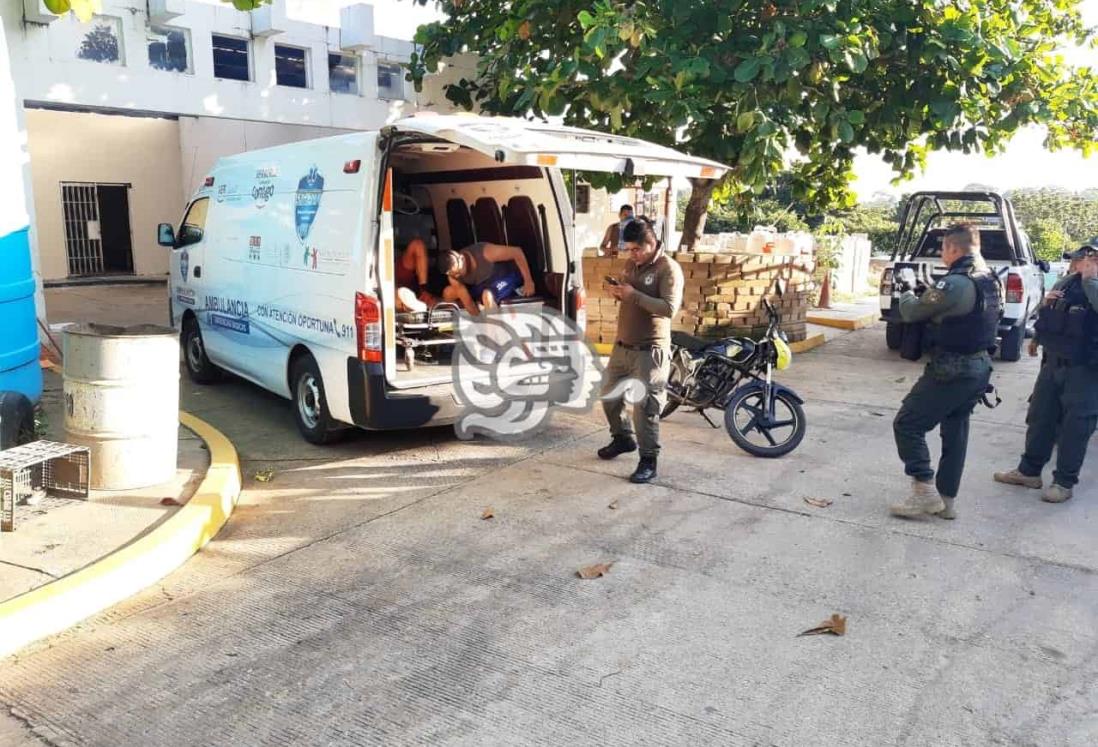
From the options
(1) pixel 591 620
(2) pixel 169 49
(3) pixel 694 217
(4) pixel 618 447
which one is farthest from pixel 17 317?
(3) pixel 694 217

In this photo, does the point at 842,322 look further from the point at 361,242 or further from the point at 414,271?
the point at 361,242

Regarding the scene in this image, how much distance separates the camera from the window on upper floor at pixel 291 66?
13336 millimetres

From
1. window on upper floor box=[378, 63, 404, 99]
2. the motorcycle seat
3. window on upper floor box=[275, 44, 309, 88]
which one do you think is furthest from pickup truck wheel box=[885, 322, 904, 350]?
window on upper floor box=[275, 44, 309, 88]

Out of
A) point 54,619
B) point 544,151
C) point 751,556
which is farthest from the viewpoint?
point 544,151

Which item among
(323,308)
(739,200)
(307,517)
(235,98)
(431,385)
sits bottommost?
(307,517)

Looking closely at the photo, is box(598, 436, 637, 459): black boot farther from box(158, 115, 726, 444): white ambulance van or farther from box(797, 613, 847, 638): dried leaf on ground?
box(797, 613, 847, 638): dried leaf on ground

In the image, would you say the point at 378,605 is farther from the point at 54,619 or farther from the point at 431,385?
the point at 431,385

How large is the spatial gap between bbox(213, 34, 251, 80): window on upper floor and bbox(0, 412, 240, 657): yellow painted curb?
9.36 meters

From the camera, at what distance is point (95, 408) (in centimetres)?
493

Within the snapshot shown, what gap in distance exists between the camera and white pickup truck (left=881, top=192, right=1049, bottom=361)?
34.5 ft

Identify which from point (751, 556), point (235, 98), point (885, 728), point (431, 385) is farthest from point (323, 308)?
point (235, 98)

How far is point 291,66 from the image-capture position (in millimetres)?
13438

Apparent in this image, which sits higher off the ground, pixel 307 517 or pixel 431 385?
pixel 431 385

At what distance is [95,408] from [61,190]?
14.1 m
